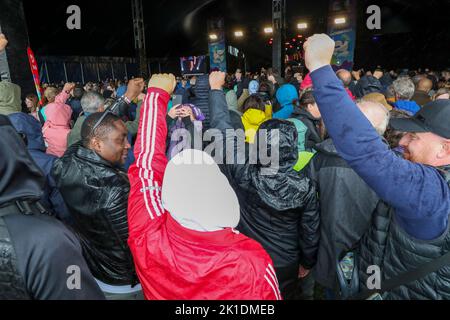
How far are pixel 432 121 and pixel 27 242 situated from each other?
62.8 inches

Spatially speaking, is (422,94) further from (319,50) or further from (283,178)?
(319,50)

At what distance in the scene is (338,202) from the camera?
6.36 feet

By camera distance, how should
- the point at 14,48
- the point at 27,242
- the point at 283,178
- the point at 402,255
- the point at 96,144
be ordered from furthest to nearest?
the point at 14,48 → the point at 96,144 → the point at 283,178 → the point at 402,255 → the point at 27,242

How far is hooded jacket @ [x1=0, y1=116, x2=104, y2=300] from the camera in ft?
3.04

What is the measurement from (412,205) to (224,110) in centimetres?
141

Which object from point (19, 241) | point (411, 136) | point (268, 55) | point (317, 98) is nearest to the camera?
point (19, 241)

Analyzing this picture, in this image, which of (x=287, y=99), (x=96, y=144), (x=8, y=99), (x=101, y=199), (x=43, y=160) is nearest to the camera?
(x=101, y=199)

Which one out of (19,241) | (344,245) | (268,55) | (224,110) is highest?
(268,55)

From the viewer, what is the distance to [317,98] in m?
1.06

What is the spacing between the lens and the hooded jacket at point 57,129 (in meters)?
3.53

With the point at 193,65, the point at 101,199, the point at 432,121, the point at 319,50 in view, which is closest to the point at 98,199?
the point at 101,199

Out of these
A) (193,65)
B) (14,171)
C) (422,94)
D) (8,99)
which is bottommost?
(14,171)
